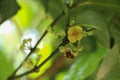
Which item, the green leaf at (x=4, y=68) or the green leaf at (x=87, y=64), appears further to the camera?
the green leaf at (x=4, y=68)

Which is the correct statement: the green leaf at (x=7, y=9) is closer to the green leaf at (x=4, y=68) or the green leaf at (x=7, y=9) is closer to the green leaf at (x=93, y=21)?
the green leaf at (x=93, y=21)

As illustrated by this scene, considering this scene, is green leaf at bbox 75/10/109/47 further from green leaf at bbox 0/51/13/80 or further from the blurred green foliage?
green leaf at bbox 0/51/13/80

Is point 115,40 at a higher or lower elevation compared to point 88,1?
lower

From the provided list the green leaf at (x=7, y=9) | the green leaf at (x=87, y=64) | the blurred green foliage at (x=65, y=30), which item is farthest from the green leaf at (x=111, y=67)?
the green leaf at (x=7, y=9)

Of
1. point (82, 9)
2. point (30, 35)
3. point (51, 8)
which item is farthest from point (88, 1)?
point (30, 35)

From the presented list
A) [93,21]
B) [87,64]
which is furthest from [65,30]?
[87,64]

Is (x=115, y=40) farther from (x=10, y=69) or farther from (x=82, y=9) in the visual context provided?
(x=10, y=69)
